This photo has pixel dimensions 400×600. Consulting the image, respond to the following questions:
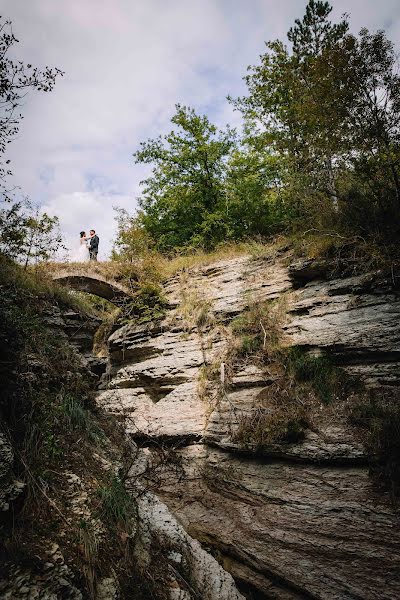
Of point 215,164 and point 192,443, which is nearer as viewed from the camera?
point 192,443

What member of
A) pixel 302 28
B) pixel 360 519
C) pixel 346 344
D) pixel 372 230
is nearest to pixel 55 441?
pixel 360 519

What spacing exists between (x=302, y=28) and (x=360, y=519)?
1746 cm

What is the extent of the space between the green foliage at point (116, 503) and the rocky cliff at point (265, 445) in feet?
0.97

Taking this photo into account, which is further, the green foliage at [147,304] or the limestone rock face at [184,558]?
the green foliage at [147,304]

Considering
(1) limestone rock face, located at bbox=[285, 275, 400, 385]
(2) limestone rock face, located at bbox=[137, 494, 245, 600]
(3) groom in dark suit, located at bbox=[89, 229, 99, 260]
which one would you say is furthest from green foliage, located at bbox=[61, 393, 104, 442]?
(3) groom in dark suit, located at bbox=[89, 229, 99, 260]

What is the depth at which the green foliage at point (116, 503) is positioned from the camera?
11.0 feet

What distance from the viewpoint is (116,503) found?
3.46 metres

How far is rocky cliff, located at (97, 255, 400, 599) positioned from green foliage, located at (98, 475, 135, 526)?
0.30 metres

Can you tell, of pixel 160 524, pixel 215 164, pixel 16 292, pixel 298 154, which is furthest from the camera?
pixel 215 164

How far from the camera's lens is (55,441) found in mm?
3615

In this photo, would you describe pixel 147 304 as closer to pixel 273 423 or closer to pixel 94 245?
pixel 94 245

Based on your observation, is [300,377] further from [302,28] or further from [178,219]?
[302,28]

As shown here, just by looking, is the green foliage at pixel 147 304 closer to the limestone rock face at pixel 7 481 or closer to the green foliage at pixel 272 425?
the green foliage at pixel 272 425

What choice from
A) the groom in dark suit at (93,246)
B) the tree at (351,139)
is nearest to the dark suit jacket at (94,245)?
the groom in dark suit at (93,246)
